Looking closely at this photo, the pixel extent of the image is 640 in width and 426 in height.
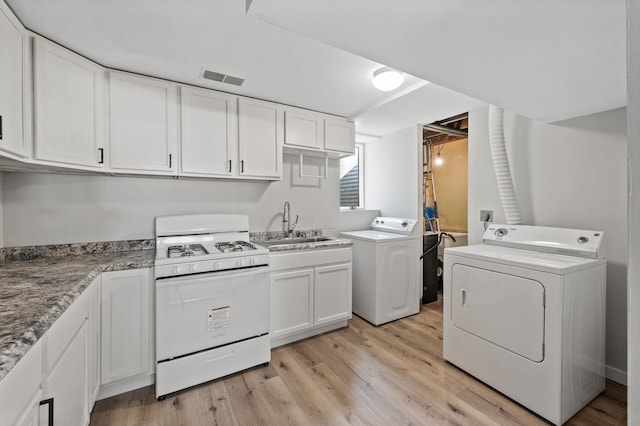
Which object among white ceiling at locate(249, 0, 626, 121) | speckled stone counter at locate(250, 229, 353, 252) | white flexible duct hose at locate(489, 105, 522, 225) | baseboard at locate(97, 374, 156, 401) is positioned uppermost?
white ceiling at locate(249, 0, 626, 121)

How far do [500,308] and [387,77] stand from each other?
5.91ft

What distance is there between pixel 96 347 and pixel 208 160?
59.5 inches

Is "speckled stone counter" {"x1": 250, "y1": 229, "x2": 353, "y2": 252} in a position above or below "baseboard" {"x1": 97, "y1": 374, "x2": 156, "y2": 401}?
above

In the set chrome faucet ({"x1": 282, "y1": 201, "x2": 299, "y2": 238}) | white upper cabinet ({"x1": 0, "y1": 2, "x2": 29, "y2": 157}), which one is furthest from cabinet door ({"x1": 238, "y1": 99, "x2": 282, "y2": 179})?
white upper cabinet ({"x1": 0, "y1": 2, "x2": 29, "y2": 157})

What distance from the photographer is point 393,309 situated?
306 cm

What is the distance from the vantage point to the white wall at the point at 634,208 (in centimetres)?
42

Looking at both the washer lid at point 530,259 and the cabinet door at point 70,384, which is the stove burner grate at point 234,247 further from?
the washer lid at point 530,259

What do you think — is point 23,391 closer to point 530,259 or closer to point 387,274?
point 530,259

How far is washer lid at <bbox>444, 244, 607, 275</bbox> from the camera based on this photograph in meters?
1.62

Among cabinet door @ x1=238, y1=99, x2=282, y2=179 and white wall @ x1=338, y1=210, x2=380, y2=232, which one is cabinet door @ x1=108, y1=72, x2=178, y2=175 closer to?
cabinet door @ x1=238, y1=99, x2=282, y2=179

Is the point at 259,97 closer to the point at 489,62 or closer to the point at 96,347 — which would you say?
the point at 489,62

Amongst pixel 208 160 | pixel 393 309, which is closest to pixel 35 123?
pixel 208 160

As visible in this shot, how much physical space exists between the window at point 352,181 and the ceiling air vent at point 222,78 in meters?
2.09

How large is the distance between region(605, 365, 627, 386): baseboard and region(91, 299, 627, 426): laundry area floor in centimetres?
5
